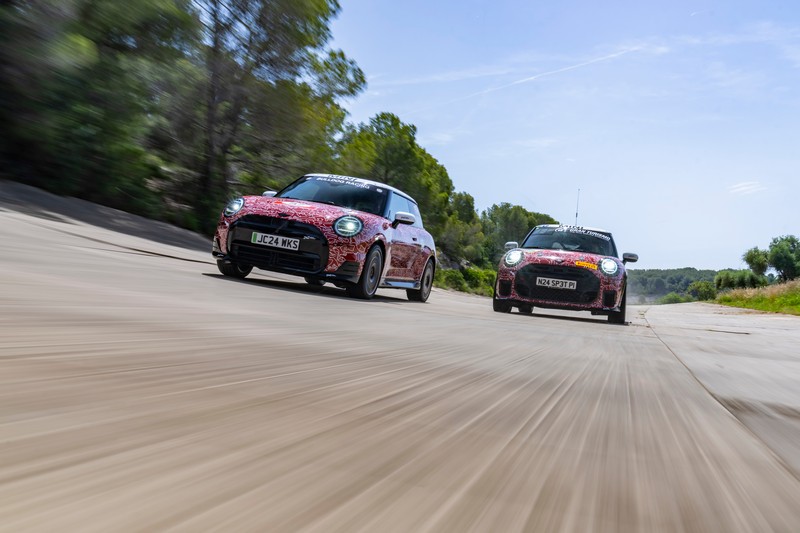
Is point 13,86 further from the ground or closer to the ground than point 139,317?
further from the ground

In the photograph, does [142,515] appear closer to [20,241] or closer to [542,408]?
[542,408]

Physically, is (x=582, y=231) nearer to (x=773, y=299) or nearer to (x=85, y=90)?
(x=85, y=90)

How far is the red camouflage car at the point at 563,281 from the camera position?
35.0 ft

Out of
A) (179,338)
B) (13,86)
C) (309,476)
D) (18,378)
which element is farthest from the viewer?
(13,86)

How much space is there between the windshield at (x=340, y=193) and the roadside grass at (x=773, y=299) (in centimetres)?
2511

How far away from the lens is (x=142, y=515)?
2.56ft

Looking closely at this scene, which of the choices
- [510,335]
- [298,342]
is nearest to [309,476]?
[298,342]

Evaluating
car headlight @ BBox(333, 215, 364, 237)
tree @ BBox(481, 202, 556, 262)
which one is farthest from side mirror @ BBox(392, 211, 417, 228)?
tree @ BBox(481, 202, 556, 262)

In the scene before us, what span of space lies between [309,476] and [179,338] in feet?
5.04

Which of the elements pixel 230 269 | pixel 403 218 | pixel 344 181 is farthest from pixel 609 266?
pixel 230 269

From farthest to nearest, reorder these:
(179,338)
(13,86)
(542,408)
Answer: (13,86), (179,338), (542,408)

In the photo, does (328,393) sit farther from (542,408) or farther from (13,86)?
(13,86)

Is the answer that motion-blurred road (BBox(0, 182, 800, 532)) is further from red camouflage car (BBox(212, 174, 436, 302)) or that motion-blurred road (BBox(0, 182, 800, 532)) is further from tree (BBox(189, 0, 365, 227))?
tree (BBox(189, 0, 365, 227))

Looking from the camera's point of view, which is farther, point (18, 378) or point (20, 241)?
point (20, 241)
